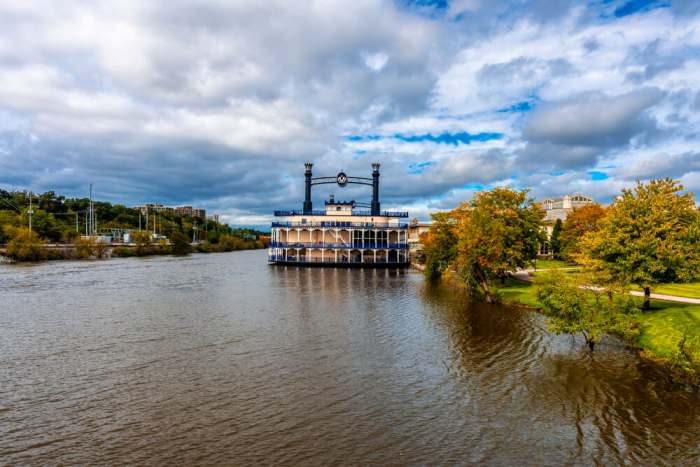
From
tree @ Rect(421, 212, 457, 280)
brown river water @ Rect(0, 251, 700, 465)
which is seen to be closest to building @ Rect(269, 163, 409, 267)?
tree @ Rect(421, 212, 457, 280)

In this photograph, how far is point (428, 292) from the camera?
48531 millimetres

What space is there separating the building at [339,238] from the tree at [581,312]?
58484 mm

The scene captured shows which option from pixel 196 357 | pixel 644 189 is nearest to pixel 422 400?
pixel 196 357

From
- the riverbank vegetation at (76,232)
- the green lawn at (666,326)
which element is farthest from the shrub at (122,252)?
the green lawn at (666,326)

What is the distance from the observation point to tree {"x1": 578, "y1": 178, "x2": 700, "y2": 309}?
26.9 meters

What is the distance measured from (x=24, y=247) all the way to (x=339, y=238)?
2421 inches

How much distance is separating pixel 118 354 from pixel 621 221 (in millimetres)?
31301

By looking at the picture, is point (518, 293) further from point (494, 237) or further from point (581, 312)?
point (581, 312)

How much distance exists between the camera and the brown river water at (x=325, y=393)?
548 inches

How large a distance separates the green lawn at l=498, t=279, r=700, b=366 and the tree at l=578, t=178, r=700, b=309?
169 cm

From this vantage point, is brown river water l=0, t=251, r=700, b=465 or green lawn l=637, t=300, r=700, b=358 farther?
green lawn l=637, t=300, r=700, b=358

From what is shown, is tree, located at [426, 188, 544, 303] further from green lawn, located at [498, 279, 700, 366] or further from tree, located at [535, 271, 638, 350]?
tree, located at [535, 271, 638, 350]

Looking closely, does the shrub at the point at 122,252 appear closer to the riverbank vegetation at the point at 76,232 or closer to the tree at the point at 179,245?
the riverbank vegetation at the point at 76,232

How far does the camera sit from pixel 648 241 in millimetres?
27375
